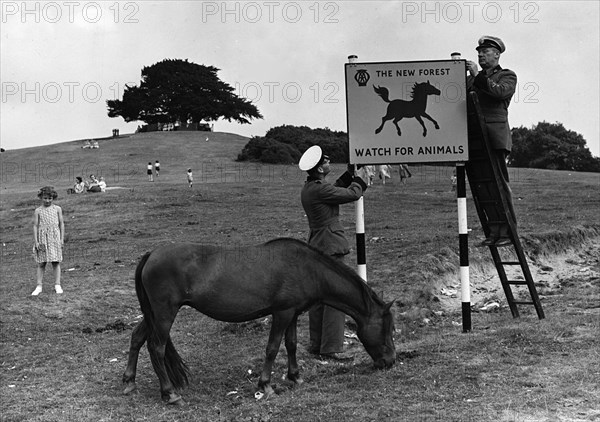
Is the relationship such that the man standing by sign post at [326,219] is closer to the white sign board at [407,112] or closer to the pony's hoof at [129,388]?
the white sign board at [407,112]

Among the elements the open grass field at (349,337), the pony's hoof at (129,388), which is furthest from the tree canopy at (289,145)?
the pony's hoof at (129,388)

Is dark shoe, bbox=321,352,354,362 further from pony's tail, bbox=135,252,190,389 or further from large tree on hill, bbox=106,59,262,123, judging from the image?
large tree on hill, bbox=106,59,262,123

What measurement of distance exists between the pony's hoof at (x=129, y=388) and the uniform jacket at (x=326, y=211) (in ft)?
8.54

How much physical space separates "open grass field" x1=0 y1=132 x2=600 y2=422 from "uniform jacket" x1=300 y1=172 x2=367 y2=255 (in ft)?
4.78

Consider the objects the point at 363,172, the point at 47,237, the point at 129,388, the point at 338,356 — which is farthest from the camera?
the point at 47,237

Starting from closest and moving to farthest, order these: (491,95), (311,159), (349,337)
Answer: (311,159) < (491,95) < (349,337)

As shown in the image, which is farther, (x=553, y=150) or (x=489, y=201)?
(x=553, y=150)

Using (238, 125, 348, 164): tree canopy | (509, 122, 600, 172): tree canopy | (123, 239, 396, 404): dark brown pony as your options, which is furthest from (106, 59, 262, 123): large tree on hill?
(123, 239, 396, 404): dark brown pony

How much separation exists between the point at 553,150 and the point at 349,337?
6050 centimetres

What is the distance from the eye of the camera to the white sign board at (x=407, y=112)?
32.6 feet

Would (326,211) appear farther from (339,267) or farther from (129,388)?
(129,388)

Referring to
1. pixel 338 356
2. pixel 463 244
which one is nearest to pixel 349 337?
pixel 338 356

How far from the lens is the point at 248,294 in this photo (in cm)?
762

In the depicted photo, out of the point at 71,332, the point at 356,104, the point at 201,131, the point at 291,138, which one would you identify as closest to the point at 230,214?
the point at 71,332
